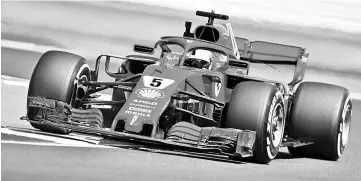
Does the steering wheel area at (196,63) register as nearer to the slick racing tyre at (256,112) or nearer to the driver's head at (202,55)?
the driver's head at (202,55)

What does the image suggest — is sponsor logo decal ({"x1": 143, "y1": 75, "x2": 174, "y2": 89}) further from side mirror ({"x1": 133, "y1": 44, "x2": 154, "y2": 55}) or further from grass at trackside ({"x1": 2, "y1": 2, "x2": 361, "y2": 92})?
grass at trackside ({"x1": 2, "y1": 2, "x2": 361, "y2": 92})

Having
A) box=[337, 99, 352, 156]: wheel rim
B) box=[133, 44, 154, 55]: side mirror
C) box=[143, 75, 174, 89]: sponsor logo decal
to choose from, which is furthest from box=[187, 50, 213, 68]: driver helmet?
box=[337, 99, 352, 156]: wheel rim

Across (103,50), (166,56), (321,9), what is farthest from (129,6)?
(166,56)

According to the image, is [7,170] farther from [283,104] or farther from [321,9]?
[321,9]

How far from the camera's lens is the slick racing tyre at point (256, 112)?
28.0 ft

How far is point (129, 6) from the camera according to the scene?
2067cm

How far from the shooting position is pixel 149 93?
8719 mm

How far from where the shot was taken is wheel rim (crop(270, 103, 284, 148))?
9.05 m

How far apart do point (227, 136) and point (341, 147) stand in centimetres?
231

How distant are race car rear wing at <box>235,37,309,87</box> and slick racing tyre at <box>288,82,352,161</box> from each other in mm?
1256

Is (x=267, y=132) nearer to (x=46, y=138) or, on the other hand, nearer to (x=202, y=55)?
(x=202, y=55)

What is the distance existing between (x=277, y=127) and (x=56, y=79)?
2.12 meters

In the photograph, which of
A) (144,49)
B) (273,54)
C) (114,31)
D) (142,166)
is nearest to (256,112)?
(142,166)

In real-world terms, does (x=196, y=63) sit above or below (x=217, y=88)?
above
